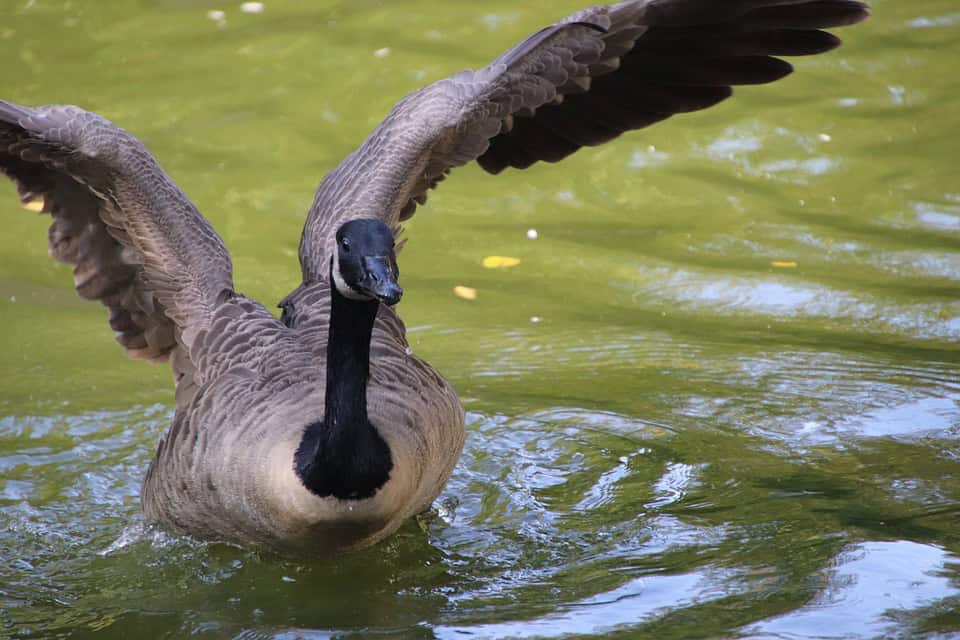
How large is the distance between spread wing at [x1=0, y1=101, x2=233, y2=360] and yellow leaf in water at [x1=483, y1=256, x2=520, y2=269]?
10.5 feet

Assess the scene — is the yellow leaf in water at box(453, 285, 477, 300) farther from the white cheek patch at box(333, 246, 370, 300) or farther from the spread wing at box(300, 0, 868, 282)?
the white cheek patch at box(333, 246, 370, 300)

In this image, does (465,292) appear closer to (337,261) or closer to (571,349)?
(571,349)

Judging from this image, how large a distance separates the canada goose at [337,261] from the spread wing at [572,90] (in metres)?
0.01

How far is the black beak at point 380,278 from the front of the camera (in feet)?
17.7

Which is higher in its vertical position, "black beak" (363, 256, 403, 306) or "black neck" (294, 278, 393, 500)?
"black beak" (363, 256, 403, 306)

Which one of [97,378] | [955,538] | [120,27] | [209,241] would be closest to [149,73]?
[120,27]

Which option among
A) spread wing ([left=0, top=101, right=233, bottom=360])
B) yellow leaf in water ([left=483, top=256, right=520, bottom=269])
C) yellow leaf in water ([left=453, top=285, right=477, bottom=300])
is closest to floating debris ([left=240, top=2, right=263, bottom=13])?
yellow leaf in water ([left=483, top=256, right=520, bottom=269])

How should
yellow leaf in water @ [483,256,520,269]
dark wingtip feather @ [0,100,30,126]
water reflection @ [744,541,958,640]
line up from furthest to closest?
yellow leaf in water @ [483,256,520,269]
dark wingtip feather @ [0,100,30,126]
water reflection @ [744,541,958,640]

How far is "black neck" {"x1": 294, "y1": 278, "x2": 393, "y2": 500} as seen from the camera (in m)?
5.88

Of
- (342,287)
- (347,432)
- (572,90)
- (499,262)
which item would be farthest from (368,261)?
(499,262)

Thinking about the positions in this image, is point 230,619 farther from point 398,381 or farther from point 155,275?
point 155,275

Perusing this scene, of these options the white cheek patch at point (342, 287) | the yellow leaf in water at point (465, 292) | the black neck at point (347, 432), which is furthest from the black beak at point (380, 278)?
the yellow leaf in water at point (465, 292)

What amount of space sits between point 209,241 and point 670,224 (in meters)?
4.67

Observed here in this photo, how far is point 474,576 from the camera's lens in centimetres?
631
